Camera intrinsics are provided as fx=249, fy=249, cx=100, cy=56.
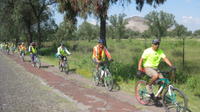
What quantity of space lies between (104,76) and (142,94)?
270cm

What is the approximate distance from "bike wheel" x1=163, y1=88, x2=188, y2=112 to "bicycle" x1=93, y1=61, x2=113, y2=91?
3369mm

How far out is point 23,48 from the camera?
83.2 ft

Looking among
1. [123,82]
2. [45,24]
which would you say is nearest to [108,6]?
[123,82]

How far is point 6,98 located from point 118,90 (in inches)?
159

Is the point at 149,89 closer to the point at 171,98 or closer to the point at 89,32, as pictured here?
the point at 171,98

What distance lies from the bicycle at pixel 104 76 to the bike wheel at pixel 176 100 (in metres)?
3.37

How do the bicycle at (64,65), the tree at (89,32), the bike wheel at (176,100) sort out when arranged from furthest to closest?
the tree at (89,32) < the bicycle at (64,65) < the bike wheel at (176,100)

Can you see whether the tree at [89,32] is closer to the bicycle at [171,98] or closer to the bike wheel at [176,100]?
the bicycle at [171,98]

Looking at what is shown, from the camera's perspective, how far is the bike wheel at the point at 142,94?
289 inches

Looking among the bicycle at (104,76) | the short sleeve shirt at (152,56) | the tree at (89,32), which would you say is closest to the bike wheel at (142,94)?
the short sleeve shirt at (152,56)

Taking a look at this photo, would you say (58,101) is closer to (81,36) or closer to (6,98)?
(6,98)

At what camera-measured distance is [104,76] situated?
392 inches

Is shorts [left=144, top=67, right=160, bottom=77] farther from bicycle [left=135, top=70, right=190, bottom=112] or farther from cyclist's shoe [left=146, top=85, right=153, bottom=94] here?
cyclist's shoe [left=146, top=85, right=153, bottom=94]

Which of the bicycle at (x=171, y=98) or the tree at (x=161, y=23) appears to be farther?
the tree at (x=161, y=23)
